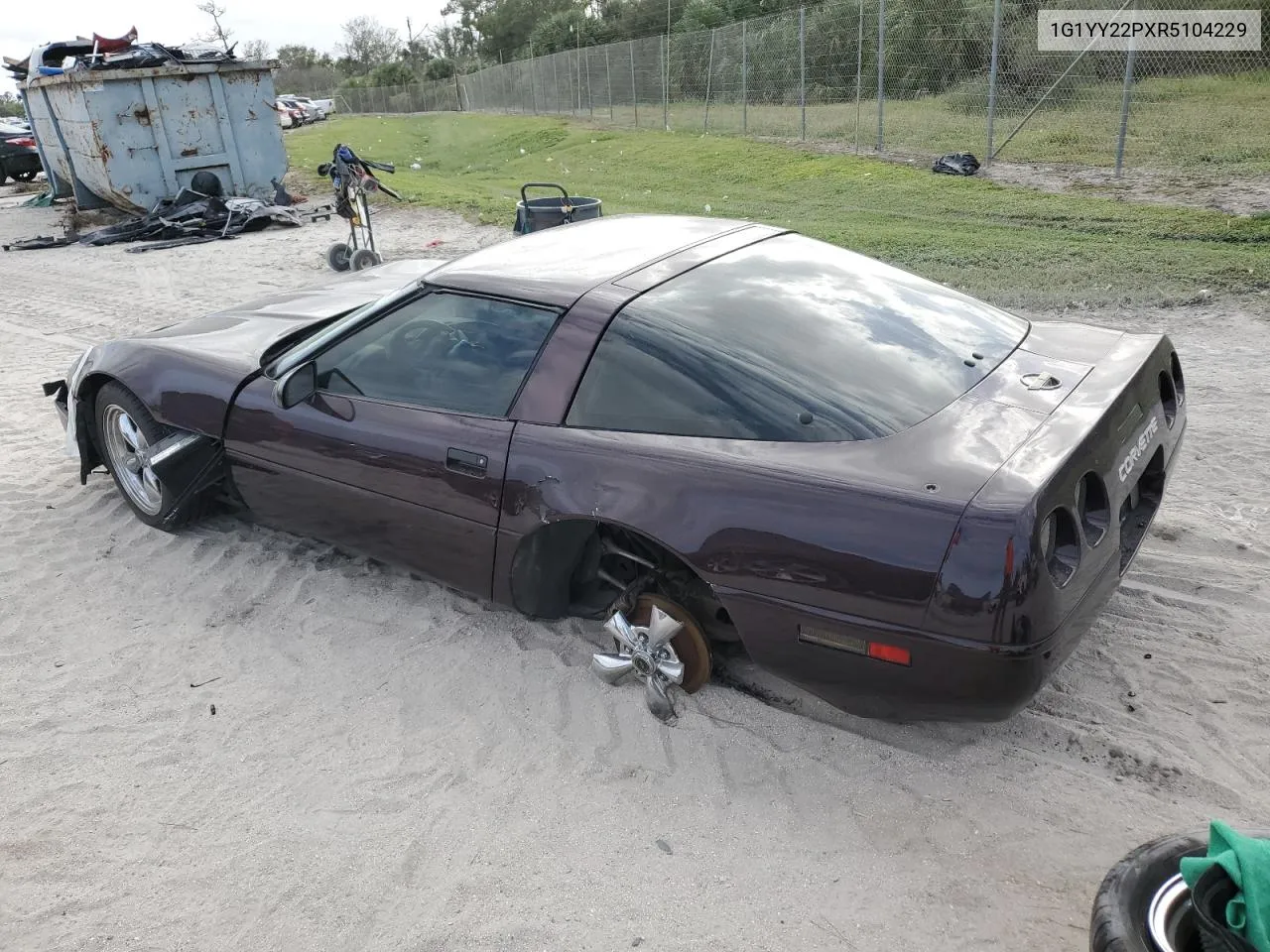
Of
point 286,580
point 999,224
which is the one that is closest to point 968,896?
point 286,580

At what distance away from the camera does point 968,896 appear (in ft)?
7.80

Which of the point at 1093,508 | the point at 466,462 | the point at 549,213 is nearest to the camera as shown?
the point at 1093,508

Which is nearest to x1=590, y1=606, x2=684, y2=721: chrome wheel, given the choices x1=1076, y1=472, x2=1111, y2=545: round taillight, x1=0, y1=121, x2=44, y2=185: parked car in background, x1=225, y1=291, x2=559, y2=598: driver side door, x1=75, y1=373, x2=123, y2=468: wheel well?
x1=225, y1=291, x2=559, y2=598: driver side door

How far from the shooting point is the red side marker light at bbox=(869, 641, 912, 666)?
2412mm

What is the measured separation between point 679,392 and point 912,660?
1.02 metres

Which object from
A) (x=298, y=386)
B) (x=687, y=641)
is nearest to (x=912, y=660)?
(x=687, y=641)

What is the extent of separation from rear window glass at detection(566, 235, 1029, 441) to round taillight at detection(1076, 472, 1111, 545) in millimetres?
454

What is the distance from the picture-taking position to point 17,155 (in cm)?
2188

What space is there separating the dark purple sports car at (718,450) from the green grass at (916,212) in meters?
4.36

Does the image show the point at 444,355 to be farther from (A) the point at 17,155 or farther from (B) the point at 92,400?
(A) the point at 17,155

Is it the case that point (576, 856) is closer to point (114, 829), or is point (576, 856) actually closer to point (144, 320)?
point (114, 829)

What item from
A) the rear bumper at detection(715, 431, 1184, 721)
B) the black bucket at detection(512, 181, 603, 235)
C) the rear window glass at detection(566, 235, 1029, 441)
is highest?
the rear window glass at detection(566, 235, 1029, 441)

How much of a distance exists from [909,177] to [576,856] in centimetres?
1224

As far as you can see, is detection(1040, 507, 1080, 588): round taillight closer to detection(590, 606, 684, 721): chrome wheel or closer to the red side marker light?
the red side marker light
